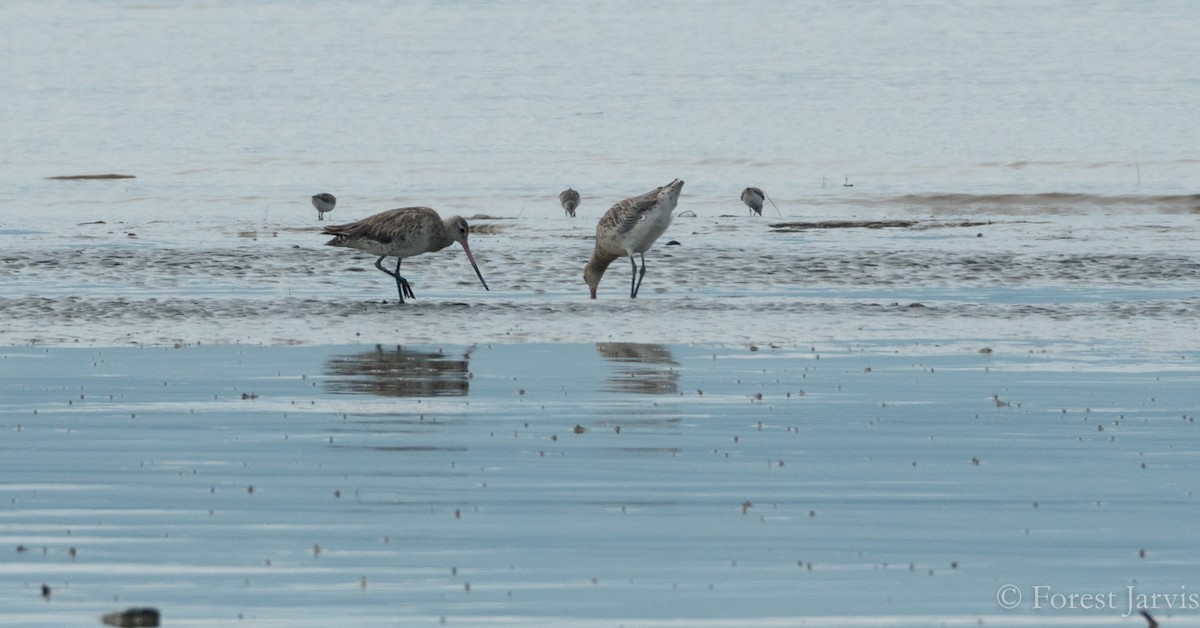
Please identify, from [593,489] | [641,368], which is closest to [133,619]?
[593,489]

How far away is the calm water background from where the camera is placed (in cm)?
752

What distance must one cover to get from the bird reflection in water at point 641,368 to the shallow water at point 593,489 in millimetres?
48

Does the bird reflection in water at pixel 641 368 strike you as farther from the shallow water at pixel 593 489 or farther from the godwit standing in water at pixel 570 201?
the godwit standing in water at pixel 570 201

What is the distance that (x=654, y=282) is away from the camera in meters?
19.6

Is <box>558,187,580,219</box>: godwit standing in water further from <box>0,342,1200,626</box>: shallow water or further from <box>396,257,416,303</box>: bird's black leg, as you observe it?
<box>0,342,1200,626</box>: shallow water

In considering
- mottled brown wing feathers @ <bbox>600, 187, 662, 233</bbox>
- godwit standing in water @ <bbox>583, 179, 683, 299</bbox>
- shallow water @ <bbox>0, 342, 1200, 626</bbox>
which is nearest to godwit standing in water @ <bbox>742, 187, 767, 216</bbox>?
godwit standing in water @ <bbox>583, 179, 683, 299</bbox>

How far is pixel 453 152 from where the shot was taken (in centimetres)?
4269

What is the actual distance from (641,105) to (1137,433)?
44.4m

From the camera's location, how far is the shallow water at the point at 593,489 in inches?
271

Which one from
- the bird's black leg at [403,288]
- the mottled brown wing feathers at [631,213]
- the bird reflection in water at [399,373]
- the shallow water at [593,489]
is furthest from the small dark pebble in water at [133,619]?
the mottled brown wing feathers at [631,213]

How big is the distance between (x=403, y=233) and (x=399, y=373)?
564 centimetres

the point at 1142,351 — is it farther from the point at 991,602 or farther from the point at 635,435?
the point at 991,602

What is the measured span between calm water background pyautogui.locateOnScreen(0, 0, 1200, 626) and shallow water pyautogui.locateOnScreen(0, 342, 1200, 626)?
4 centimetres

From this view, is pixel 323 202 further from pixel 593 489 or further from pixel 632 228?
pixel 593 489
